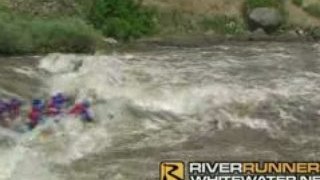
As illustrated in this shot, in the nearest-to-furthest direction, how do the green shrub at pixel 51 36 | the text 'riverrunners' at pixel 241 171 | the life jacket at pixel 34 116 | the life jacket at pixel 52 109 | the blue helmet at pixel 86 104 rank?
the text 'riverrunners' at pixel 241 171
the life jacket at pixel 34 116
the life jacket at pixel 52 109
the blue helmet at pixel 86 104
the green shrub at pixel 51 36

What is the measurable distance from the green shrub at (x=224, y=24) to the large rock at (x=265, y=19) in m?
0.23

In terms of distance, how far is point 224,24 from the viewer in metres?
16.7

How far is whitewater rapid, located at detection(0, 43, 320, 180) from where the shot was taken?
430 inches

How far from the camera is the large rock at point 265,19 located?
16625 mm

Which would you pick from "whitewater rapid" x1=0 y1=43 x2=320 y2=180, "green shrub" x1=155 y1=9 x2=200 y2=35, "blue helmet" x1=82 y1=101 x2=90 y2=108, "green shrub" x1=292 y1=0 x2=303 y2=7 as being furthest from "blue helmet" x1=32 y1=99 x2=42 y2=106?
"green shrub" x1=292 y1=0 x2=303 y2=7

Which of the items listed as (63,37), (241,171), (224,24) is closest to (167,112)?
(241,171)

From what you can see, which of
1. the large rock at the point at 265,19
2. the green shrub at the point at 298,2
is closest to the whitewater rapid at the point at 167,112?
the large rock at the point at 265,19

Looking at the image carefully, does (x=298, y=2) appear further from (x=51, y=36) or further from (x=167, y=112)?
(x=167, y=112)

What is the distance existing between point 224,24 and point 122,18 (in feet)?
6.48

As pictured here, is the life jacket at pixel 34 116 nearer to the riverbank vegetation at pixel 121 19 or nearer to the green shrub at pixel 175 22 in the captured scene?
the riverbank vegetation at pixel 121 19

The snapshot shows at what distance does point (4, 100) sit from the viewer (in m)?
12.4

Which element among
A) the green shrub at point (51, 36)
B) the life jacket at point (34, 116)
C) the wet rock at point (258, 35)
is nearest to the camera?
the life jacket at point (34, 116)

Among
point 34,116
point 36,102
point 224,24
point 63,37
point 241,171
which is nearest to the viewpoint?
point 241,171

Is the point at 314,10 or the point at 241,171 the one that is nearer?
the point at 241,171
